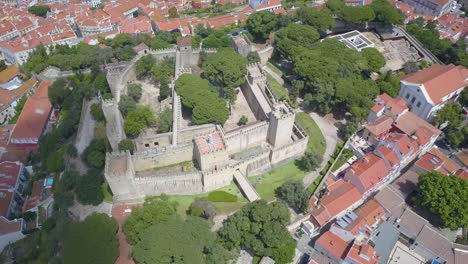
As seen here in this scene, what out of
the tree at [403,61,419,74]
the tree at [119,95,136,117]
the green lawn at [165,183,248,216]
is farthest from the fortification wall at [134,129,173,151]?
the tree at [403,61,419,74]

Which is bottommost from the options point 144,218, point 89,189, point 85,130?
point 85,130

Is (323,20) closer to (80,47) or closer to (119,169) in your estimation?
(119,169)

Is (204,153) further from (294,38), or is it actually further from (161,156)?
(294,38)

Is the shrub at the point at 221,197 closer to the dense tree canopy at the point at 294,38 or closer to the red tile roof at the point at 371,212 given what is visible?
the red tile roof at the point at 371,212

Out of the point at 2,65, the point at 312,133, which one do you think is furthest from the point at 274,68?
the point at 2,65

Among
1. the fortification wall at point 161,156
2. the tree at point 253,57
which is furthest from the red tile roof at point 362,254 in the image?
the tree at point 253,57

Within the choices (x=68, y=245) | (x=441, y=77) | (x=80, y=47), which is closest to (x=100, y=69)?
(x=80, y=47)

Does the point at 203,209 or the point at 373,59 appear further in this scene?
the point at 373,59

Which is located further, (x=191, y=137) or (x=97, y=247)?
(x=191, y=137)
